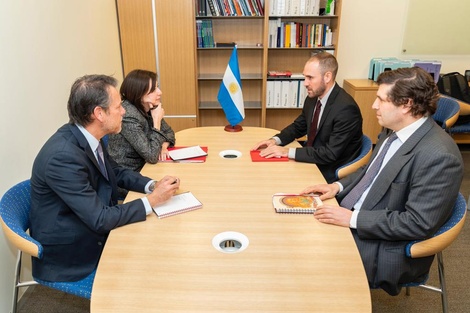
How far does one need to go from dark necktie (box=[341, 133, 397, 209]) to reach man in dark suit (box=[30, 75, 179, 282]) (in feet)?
2.88

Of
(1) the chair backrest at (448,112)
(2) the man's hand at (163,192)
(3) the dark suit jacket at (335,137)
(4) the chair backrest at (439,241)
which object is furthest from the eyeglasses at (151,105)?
(1) the chair backrest at (448,112)

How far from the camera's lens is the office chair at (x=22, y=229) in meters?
1.48

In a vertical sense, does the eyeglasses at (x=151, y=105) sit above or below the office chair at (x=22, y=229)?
above

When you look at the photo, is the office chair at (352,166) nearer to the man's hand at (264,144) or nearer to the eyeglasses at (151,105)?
the man's hand at (264,144)

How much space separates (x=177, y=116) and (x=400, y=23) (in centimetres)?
300

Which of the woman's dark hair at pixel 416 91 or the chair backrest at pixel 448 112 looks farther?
the chair backrest at pixel 448 112

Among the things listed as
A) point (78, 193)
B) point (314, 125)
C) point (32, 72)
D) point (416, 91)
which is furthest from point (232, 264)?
point (32, 72)

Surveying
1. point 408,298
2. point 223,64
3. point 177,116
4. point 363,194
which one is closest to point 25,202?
point 363,194

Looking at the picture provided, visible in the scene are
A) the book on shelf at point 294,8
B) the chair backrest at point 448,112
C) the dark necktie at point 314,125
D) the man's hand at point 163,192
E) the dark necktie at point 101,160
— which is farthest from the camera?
the book on shelf at point 294,8

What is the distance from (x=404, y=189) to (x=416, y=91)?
0.43 metres

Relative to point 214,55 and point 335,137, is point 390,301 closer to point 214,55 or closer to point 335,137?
point 335,137

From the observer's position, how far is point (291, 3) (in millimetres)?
4109

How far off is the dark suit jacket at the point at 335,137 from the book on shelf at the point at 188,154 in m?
0.60

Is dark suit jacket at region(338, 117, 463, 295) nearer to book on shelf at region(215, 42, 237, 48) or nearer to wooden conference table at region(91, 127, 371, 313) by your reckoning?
wooden conference table at region(91, 127, 371, 313)
